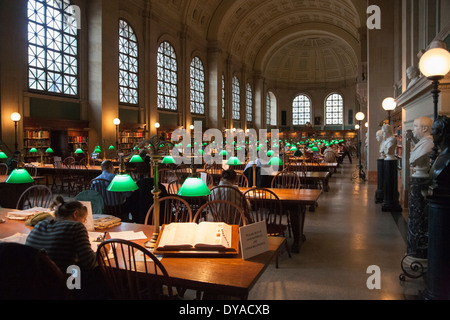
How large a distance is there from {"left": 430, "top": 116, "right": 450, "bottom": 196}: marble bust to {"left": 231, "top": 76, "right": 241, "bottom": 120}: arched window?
2996 centimetres

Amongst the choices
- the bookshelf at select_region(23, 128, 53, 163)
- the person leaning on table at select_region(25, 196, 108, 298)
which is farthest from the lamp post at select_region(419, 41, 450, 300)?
the bookshelf at select_region(23, 128, 53, 163)

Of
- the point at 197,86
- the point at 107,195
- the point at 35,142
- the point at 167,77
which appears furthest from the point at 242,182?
the point at 197,86

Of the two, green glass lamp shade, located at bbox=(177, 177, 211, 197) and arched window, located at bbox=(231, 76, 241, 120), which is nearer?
green glass lamp shade, located at bbox=(177, 177, 211, 197)

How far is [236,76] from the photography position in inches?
1300

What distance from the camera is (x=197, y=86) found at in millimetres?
25906

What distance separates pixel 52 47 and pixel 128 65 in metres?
4.70

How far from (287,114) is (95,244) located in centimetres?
4272

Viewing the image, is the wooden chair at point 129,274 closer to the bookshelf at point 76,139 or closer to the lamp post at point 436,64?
the lamp post at point 436,64

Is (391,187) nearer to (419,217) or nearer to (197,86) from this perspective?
(419,217)

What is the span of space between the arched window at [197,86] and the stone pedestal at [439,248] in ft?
74.4

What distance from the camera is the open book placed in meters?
2.80

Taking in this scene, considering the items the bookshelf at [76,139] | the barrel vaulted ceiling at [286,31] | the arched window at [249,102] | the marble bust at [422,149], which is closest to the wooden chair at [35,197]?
the marble bust at [422,149]

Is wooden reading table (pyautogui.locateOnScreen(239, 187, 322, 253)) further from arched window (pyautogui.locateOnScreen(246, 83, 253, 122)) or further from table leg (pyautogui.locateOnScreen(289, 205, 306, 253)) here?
arched window (pyautogui.locateOnScreen(246, 83, 253, 122))
